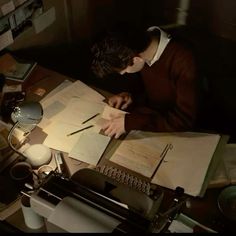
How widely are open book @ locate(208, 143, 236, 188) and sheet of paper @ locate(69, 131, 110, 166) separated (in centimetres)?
55

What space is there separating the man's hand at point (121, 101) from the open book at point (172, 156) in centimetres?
22

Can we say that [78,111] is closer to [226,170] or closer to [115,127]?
[115,127]

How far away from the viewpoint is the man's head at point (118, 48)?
1.93m

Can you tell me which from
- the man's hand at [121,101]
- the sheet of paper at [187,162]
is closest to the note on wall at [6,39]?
the man's hand at [121,101]

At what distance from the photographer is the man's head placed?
6.32 feet

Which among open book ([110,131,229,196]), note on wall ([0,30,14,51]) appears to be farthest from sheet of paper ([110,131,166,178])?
note on wall ([0,30,14,51])

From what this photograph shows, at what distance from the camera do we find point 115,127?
2145mm

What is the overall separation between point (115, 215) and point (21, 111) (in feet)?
2.72

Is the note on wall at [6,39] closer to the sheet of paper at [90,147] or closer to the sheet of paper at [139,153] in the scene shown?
the sheet of paper at [90,147]

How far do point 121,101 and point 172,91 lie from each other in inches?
11.1

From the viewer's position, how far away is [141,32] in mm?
1995

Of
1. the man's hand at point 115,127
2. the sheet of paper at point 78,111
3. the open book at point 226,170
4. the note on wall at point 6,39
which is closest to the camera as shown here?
the open book at point 226,170

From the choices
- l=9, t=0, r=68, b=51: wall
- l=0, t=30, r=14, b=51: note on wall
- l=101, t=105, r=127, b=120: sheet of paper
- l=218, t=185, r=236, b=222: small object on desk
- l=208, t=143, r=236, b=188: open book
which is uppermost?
l=0, t=30, r=14, b=51: note on wall

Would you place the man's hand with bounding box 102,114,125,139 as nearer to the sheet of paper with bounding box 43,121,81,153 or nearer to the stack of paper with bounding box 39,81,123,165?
the stack of paper with bounding box 39,81,123,165
